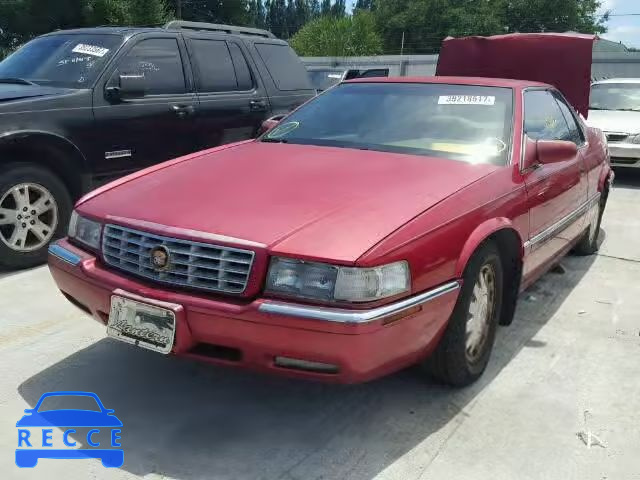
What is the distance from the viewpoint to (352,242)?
2.36 m

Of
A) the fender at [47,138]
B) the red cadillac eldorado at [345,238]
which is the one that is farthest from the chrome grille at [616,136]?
the fender at [47,138]

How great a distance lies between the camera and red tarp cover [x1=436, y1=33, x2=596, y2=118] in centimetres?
666

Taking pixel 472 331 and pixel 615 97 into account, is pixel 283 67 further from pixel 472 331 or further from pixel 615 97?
pixel 615 97

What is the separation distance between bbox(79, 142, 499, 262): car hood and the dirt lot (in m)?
0.83

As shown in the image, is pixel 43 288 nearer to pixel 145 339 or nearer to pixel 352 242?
pixel 145 339

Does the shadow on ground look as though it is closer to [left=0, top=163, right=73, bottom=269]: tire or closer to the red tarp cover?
[left=0, top=163, right=73, bottom=269]: tire

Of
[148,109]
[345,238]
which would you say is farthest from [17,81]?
[345,238]

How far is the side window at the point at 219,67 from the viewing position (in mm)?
5742

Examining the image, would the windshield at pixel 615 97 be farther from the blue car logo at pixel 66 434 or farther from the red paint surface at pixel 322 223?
the blue car logo at pixel 66 434

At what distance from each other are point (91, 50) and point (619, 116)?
7.36m

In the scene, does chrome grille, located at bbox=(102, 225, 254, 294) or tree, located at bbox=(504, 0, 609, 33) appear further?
tree, located at bbox=(504, 0, 609, 33)

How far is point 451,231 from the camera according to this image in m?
2.64

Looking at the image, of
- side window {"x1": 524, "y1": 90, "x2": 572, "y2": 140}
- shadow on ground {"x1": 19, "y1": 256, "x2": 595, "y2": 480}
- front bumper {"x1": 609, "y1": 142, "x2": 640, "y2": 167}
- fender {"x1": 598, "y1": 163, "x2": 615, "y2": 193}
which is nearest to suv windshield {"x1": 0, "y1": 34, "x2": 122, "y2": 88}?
shadow on ground {"x1": 19, "y1": 256, "x2": 595, "y2": 480}

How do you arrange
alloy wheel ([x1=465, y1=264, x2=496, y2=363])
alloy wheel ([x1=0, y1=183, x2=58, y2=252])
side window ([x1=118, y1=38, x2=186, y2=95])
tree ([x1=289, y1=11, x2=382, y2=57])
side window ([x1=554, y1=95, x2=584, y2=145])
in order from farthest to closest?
tree ([x1=289, y1=11, x2=382, y2=57]), side window ([x1=118, y1=38, x2=186, y2=95]), side window ([x1=554, y1=95, x2=584, y2=145]), alloy wheel ([x1=0, y1=183, x2=58, y2=252]), alloy wheel ([x1=465, y1=264, x2=496, y2=363])
